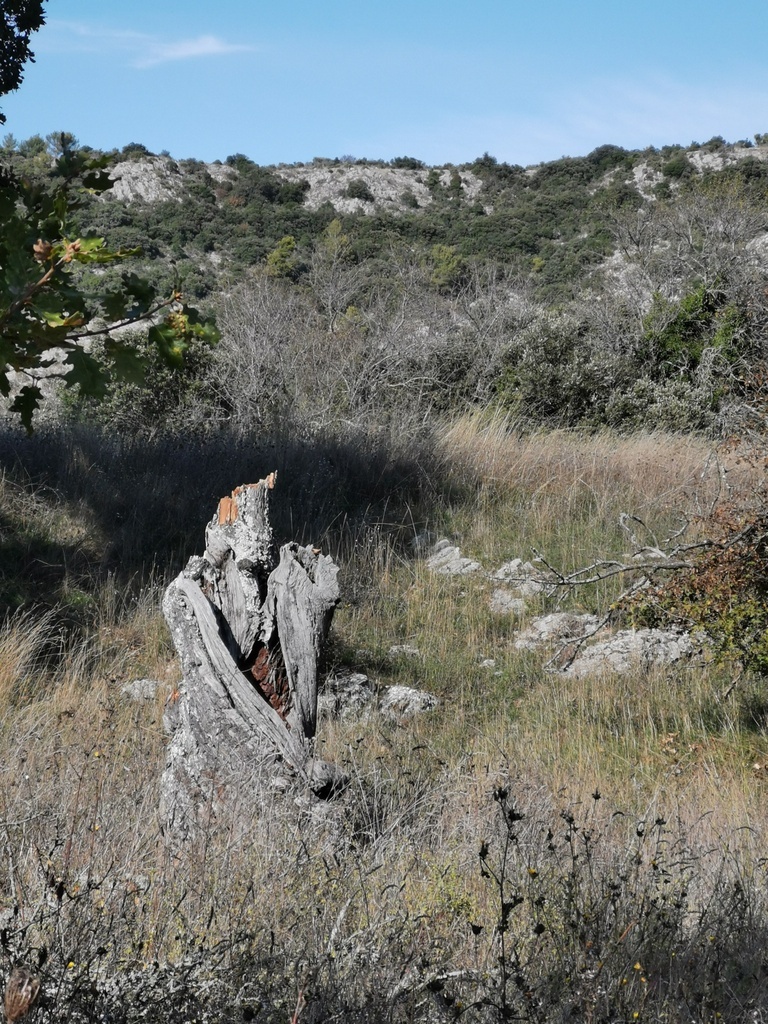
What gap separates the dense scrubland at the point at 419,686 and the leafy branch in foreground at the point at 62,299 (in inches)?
7.3

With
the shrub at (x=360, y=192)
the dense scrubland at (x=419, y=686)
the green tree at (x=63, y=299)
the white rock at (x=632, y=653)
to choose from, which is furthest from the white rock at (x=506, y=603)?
the shrub at (x=360, y=192)

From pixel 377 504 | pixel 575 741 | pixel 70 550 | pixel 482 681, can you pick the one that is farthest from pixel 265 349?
pixel 575 741

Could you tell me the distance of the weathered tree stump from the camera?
3955mm

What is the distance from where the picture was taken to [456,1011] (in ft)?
7.00

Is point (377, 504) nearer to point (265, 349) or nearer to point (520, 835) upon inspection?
point (265, 349)


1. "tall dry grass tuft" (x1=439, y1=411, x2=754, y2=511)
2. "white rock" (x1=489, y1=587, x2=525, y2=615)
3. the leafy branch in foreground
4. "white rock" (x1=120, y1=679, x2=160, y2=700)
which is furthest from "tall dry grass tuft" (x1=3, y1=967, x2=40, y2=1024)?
"tall dry grass tuft" (x1=439, y1=411, x2=754, y2=511)

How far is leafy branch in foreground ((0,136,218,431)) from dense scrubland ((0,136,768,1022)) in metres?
0.19

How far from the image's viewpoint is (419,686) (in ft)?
22.1

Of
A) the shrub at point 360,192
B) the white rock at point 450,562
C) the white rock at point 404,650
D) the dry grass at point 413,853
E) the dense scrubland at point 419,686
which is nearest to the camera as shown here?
the dry grass at point 413,853

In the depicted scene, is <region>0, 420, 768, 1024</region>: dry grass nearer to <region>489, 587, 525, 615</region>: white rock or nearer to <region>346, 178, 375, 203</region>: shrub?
<region>489, 587, 525, 615</region>: white rock

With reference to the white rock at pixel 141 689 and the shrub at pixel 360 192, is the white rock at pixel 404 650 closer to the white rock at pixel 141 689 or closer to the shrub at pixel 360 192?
the white rock at pixel 141 689

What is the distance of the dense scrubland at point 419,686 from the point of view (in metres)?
2.57

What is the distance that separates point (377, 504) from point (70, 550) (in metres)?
3.17

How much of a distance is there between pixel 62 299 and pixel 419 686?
520 cm
